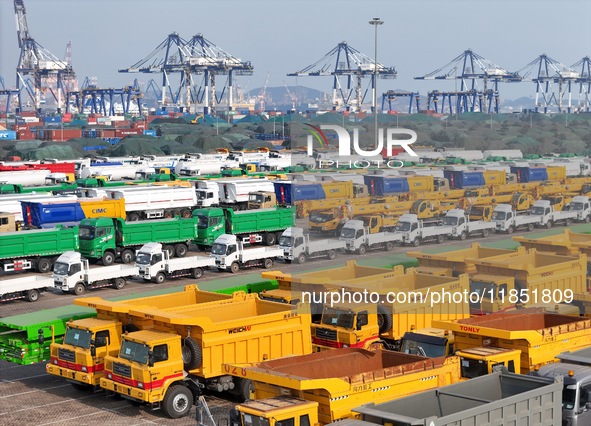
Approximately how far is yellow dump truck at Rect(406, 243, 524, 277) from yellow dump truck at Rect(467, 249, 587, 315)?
43 centimetres

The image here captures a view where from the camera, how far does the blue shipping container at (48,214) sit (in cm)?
3956

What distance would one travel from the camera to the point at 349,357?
1585cm

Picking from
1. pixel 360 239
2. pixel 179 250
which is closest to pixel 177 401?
pixel 360 239

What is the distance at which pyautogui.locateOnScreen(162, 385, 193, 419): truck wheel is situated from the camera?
17188 mm

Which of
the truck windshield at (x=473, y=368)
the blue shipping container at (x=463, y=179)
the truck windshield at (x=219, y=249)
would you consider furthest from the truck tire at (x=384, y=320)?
the truck windshield at (x=219, y=249)

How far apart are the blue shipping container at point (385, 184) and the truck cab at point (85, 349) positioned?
1622 cm

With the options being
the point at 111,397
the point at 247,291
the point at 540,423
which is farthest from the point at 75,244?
the point at 540,423

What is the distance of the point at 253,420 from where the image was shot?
1271 cm

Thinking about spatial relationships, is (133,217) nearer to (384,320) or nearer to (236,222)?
(236,222)

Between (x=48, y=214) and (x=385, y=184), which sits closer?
(x=385, y=184)

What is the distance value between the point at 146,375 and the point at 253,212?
76.6 feet

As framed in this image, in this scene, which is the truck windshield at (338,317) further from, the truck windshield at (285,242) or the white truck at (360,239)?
the truck windshield at (285,242)

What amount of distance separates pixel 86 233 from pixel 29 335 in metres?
17.1

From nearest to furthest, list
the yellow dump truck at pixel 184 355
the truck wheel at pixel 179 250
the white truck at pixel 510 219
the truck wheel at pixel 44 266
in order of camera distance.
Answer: the yellow dump truck at pixel 184 355, the white truck at pixel 510 219, the truck wheel at pixel 44 266, the truck wheel at pixel 179 250
